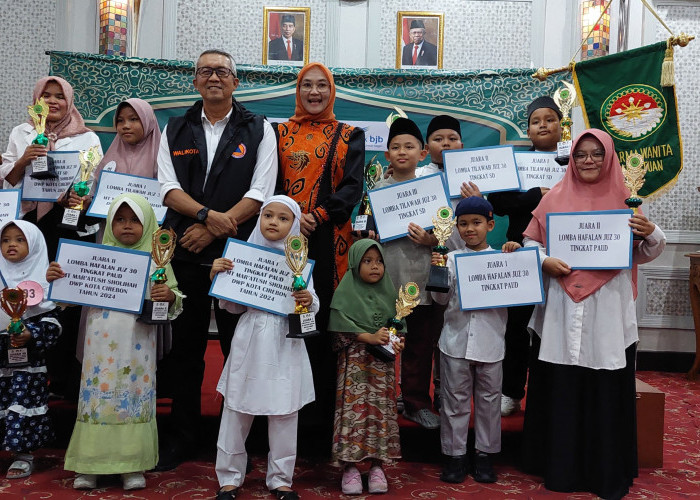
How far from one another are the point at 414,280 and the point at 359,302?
495 mm

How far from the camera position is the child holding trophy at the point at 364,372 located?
296 cm

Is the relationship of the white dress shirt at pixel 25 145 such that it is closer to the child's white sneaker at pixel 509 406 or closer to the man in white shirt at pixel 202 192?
the man in white shirt at pixel 202 192

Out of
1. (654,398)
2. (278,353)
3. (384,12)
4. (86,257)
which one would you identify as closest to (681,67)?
(384,12)

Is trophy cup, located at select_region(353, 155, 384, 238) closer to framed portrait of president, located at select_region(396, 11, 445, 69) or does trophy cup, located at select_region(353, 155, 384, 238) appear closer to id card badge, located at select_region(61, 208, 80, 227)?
id card badge, located at select_region(61, 208, 80, 227)

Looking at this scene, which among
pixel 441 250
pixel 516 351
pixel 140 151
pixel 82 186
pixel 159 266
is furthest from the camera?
pixel 516 351

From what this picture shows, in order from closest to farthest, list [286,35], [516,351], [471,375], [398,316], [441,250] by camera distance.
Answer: [398,316] < [441,250] < [471,375] < [516,351] < [286,35]

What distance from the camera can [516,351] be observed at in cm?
374

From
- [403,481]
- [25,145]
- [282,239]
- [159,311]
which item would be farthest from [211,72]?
[403,481]

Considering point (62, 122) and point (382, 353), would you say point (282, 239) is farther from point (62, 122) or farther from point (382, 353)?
point (62, 122)

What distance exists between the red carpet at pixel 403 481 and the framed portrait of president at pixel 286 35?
401cm

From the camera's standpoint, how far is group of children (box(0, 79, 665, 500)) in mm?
2832

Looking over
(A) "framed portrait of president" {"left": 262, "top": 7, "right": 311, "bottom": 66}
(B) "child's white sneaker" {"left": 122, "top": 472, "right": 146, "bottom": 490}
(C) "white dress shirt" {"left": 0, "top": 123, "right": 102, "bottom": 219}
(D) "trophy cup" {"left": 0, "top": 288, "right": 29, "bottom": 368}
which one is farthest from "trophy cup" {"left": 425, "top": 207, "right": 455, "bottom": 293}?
(A) "framed portrait of president" {"left": 262, "top": 7, "right": 311, "bottom": 66}

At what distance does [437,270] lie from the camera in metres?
3.04

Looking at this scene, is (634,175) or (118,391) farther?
(634,175)
